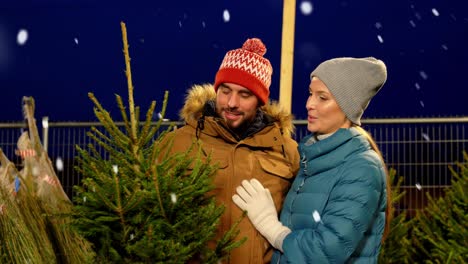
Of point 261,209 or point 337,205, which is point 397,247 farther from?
point 337,205

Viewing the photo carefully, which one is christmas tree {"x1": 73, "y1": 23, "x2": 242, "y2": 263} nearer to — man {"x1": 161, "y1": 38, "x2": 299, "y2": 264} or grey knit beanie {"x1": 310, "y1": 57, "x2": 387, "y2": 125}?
man {"x1": 161, "y1": 38, "x2": 299, "y2": 264}

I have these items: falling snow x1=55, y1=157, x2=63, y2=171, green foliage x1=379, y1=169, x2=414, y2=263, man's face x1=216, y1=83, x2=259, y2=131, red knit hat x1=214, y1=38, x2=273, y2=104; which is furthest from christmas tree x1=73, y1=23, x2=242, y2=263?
falling snow x1=55, y1=157, x2=63, y2=171

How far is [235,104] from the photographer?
383 cm

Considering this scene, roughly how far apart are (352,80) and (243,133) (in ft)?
2.88

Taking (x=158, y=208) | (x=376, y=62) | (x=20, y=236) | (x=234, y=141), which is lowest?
(x=20, y=236)

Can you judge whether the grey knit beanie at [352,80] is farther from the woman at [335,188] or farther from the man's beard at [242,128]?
the man's beard at [242,128]

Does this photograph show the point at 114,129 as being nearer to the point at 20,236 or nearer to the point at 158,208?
the point at 158,208

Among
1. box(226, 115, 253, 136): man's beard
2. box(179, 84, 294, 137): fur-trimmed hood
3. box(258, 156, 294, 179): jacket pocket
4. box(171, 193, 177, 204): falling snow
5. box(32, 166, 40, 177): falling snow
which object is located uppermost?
box(179, 84, 294, 137): fur-trimmed hood

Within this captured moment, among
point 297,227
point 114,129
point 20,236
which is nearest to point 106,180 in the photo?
point 114,129

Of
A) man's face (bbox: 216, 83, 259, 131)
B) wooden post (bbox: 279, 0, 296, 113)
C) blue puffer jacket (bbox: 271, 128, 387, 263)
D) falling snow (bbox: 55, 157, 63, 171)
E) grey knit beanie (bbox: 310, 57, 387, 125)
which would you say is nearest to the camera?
blue puffer jacket (bbox: 271, 128, 387, 263)

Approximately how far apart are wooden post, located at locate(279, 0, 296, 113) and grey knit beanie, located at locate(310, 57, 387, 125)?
2462mm

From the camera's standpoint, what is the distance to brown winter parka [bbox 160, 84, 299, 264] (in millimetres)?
3547

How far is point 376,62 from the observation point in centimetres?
331

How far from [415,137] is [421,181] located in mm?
549
